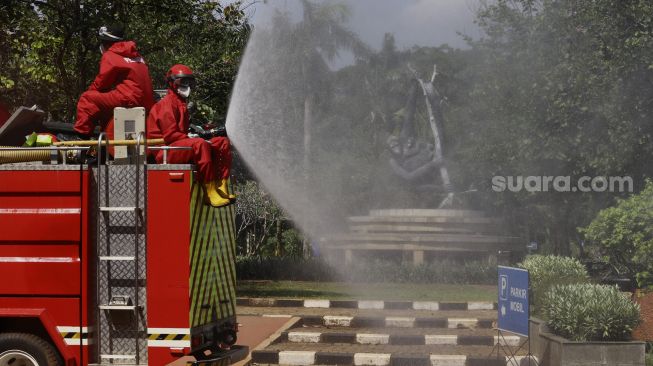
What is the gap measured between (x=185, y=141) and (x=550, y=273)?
890 cm

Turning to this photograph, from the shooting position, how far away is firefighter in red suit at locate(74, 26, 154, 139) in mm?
9523

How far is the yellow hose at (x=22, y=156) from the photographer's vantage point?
358 inches

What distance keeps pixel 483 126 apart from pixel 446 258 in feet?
17.3

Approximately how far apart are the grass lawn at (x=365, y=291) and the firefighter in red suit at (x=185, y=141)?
1190cm

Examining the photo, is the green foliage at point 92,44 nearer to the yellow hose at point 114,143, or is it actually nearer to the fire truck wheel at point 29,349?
the yellow hose at point 114,143

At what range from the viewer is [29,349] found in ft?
28.4

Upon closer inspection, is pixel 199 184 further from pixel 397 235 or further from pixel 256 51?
pixel 397 235

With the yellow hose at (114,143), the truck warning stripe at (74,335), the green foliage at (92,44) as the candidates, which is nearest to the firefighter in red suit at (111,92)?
the yellow hose at (114,143)

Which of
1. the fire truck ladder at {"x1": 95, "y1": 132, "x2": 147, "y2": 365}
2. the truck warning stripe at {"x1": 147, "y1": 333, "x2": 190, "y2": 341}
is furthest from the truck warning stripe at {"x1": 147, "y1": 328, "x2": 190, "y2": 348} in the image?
the fire truck ladder at {"x1": 95, "y1": 132, "x2": 147, "y2": 365}

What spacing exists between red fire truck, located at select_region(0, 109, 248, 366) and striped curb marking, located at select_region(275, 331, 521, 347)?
20.0ft

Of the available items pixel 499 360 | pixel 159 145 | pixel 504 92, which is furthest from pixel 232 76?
pixel 159 145

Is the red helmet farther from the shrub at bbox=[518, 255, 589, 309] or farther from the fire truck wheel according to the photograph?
the shrub at bbox=[518, 255, 589, 309]

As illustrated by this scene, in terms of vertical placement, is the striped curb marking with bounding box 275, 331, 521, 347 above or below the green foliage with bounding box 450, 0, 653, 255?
below

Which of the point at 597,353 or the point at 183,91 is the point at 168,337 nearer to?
the point at 183,91
